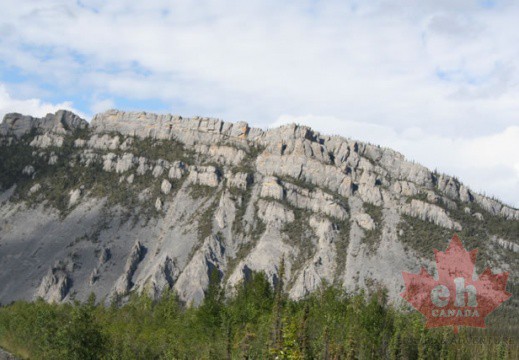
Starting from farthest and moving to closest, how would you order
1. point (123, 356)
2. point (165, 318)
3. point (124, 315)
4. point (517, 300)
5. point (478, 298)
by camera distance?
point (517, 300)
point (478, 298)
point (124, 315)
point (165, 318)
point (123, 356)

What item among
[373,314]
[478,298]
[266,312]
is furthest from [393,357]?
[478,298]

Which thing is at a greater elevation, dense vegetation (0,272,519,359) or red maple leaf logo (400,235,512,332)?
red maple leaf logo (400,235,512,332)

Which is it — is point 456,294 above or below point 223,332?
above

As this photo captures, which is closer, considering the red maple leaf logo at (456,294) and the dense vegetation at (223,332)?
the dense vegetation at (223,332)

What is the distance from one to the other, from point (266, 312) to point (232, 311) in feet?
17.7

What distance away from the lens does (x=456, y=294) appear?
5748 inches

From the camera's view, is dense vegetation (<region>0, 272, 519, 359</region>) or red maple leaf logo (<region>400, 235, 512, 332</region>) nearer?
dense vegetation (<region>0, 272, 519, 359</region>)

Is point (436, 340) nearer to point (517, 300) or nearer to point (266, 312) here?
point (266, 312)

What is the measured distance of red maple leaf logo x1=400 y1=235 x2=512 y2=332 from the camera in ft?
330

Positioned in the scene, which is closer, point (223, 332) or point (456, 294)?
point (223, 332)

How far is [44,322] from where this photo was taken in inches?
3391

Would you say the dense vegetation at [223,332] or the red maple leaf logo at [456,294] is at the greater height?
the red maple leaf logo at [456,294]

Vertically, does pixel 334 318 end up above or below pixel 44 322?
above

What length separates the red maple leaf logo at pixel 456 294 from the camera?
330ft
